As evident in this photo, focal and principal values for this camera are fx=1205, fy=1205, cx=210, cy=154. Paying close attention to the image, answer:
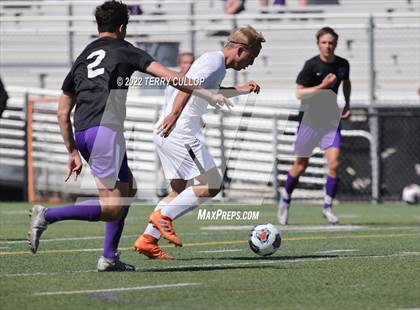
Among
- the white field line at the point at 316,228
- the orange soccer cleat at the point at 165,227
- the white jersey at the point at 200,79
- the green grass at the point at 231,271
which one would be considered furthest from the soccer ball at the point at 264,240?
the white field line at the point at 316,228

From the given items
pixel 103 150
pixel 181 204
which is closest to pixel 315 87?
pixel 181 204

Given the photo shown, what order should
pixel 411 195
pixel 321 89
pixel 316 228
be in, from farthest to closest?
pixel 411 195
pixel 321 89
pixel 316 228

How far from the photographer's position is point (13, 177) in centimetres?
2153

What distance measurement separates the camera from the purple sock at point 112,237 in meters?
8.58

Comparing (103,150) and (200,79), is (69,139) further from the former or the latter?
(200,79)

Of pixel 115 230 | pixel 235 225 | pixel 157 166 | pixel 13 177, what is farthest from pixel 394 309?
pixel 13 177

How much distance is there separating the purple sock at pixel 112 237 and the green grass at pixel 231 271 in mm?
218

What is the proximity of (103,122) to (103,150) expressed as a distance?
0.66 ft

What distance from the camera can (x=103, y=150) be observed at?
27.3 ft

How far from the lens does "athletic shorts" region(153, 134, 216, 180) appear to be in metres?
9.79

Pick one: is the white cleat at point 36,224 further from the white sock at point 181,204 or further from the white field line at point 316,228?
the white field line at point 316,228

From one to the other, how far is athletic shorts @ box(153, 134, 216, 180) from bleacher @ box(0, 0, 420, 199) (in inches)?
397

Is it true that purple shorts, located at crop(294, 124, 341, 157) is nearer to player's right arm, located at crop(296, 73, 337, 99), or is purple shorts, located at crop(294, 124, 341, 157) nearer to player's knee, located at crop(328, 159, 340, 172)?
player's knee, located at crop(328, 159, 340, 172)

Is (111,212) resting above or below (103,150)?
below
